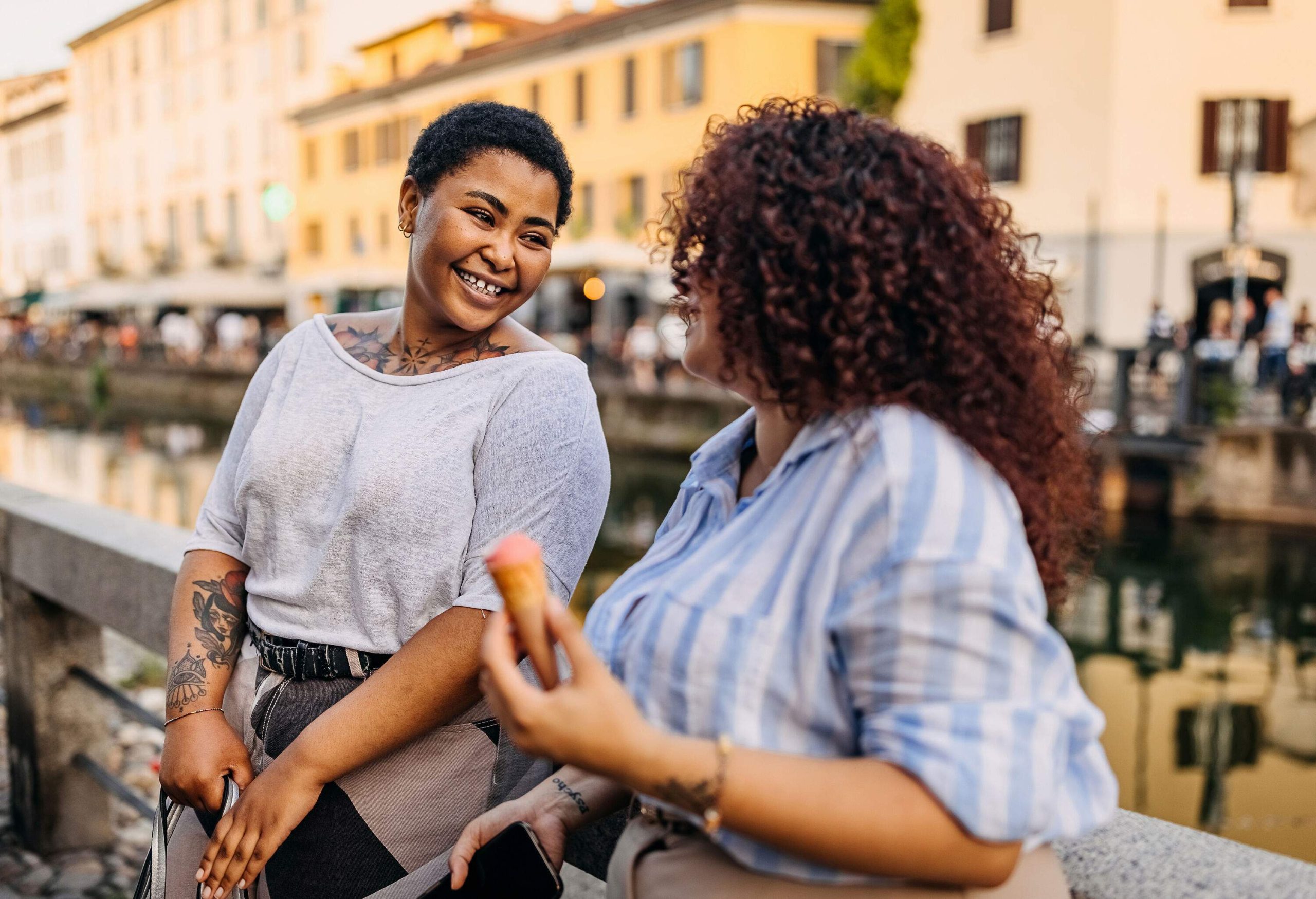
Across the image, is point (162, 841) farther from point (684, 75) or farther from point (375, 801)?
point (684, 75)

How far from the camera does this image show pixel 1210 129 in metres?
20.0

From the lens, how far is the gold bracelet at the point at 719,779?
1019 mm

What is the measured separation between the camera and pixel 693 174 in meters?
1.29

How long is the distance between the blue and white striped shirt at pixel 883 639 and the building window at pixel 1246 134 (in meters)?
21.5

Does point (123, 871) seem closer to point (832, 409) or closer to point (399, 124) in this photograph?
point (832, 409)

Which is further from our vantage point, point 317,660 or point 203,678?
point 203,678

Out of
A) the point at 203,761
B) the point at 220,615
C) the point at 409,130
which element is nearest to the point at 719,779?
the point at 203,761

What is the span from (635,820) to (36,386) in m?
38.3

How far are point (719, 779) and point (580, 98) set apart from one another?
29.9m

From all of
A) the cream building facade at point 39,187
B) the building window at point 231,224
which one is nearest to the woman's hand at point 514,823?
the building window at point 231,224

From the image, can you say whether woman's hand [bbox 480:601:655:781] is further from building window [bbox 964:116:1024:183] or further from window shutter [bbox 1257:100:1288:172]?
window shutter [bbox 1257:100:1288:172]

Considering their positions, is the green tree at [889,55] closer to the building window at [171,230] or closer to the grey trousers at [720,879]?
the grey trousers at [720,879]

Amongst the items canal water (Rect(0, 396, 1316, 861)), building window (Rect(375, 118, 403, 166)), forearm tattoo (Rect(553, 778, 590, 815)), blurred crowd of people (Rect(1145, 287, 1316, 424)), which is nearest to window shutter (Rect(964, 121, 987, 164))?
blurred crowd of people (Rect(1145, 287, 1316, 424))

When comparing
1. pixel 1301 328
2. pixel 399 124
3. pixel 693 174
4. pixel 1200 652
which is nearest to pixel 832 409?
pixel 693 174
